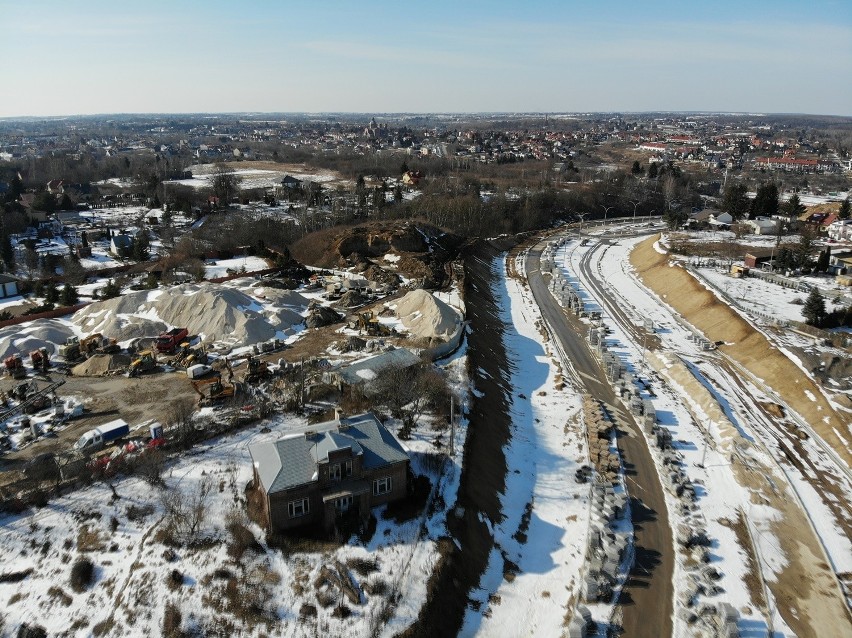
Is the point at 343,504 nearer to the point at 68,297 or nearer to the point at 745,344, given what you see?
the point at 745,344

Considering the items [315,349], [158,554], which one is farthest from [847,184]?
[158,554]

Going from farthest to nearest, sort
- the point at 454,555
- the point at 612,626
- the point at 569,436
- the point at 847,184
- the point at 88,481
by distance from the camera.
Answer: the point at 847,184 < the point at 569,436 < the point at 88,481 < the point at 454,555 < the point at 612,626

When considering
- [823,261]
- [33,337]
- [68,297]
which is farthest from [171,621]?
[823,261]

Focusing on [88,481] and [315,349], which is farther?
[315,349]

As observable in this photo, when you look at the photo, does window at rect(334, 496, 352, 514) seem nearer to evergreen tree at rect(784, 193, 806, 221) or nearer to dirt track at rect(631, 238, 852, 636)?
dirt track at rect(631, 238, 852, 636)

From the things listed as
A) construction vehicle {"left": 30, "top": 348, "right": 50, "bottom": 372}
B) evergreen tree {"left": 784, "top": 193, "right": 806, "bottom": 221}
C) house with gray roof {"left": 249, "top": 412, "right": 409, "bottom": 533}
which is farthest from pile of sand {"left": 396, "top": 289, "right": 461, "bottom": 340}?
evergreen tree {"left": 784, "top": 193, "right": 806, "bottom": 221}

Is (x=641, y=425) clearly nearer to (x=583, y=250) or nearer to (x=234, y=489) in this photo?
(x=234, y=489)
